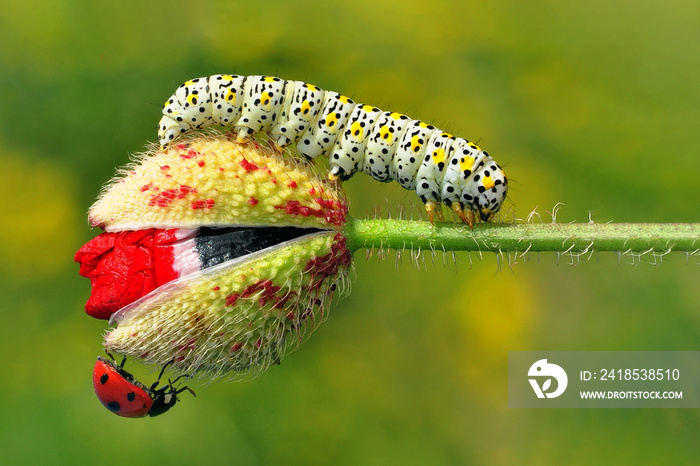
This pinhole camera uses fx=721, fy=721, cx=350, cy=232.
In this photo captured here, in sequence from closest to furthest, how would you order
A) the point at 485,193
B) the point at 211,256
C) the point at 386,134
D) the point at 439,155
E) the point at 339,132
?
the point at 211,256, the point at 485,193, the point at 439,155, the point at 386,134, the point at 339,132

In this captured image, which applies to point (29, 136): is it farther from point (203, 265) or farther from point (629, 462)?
point (629, 462)

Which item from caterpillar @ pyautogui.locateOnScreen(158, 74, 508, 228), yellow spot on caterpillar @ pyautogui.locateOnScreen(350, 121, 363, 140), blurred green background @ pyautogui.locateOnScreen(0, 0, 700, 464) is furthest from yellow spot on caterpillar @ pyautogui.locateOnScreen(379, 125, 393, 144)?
blurred green background @ pyautogui.locateOnScreen(0, 0, 700, 464)

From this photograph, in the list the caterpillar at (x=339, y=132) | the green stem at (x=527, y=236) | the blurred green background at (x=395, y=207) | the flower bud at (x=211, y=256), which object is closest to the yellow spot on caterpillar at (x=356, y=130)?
the caterpillar at (x=339, y=132)

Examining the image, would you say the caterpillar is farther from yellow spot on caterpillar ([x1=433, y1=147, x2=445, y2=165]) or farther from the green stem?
the green stem

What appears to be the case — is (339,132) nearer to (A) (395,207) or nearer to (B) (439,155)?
(B) (439,155)

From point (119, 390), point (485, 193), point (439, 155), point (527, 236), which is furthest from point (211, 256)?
point (527, 236)

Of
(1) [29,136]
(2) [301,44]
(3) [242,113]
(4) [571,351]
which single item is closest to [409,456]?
(4) [571,351]

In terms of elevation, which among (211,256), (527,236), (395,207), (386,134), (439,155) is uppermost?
(395,207)
